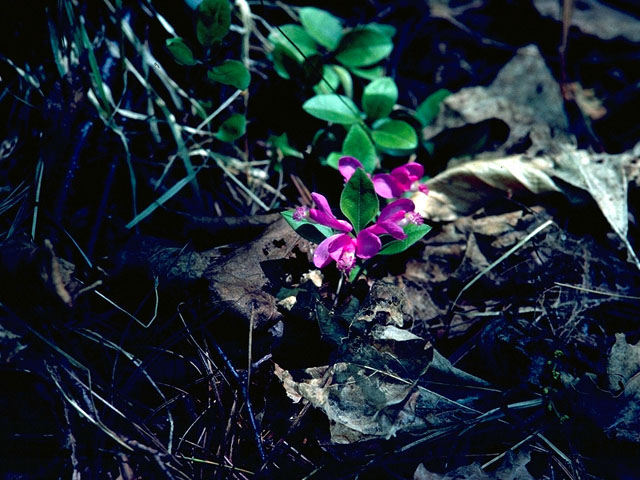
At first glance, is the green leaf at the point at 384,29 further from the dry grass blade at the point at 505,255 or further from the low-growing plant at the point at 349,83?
the dry grass blade at the point at 505,255

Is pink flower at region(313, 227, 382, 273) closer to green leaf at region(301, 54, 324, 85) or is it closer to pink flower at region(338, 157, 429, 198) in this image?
pink flower at region(338, 157, 429, 198)

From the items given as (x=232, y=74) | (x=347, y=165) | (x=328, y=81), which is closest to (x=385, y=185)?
(x=347, y=165)

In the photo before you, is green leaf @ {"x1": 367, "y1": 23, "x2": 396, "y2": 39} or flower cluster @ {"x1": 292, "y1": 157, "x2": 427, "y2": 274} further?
green leaf @ {"x1": 367, "y1": 23, "x2": 396, "y2": 39}

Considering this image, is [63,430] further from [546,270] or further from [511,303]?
[546,270]

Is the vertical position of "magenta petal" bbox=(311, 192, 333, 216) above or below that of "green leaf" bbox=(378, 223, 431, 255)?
above

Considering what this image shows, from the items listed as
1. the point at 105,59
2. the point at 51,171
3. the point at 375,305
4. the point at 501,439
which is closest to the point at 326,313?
the point at 375,305

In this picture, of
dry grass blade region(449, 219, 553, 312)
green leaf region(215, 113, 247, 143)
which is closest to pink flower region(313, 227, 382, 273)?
dry grass blade region(449, 219, 553, 312)
